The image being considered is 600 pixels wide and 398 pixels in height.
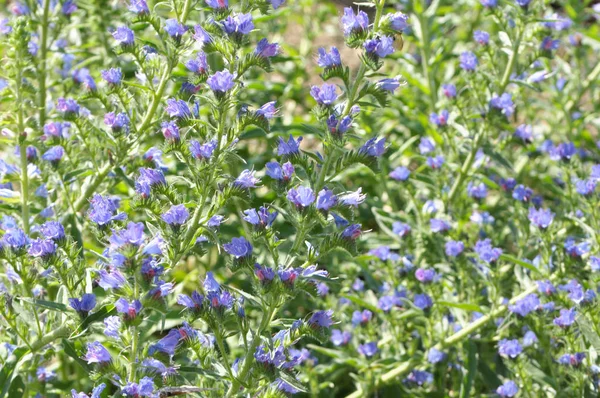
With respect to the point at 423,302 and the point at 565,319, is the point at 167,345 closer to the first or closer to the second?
the point at 423,302

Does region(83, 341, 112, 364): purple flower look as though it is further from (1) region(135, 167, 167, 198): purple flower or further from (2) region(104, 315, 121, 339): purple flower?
(1) region(135, 167, 167, 198): purple flower

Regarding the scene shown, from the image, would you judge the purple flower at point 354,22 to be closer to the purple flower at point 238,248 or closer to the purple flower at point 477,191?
the purple flower at point 238,248

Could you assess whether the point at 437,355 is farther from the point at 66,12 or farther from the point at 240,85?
the point at 66,12

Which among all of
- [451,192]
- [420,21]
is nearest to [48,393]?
[451,192]

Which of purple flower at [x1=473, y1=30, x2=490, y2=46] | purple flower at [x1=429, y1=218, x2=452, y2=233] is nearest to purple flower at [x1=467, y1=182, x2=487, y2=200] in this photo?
purple flower at [x1=429, y1=218, x2=452, y2=233]

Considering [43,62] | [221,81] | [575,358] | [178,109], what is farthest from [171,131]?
[575,358]

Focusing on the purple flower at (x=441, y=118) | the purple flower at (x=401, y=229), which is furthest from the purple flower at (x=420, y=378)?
the purple flower at (x=441, y=118)
